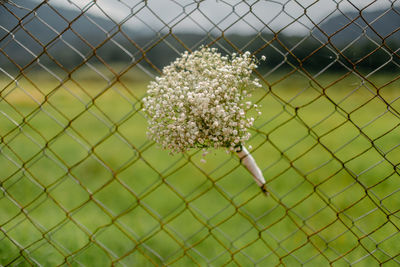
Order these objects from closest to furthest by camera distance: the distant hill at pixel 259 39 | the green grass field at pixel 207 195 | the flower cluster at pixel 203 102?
the flower cluster at pixel 203 102 < the distant hill at pixel 259 39 < the green grass field at pixel 207 195

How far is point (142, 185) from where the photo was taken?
415cm

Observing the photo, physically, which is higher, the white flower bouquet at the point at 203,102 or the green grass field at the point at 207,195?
the white flower bouquet at the point at 203,102

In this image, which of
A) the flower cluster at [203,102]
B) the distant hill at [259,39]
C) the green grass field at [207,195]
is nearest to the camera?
the flower cluster at [203,102]

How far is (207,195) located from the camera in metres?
3.59

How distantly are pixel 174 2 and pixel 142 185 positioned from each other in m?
3.13

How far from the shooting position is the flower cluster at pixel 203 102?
1.07 metres

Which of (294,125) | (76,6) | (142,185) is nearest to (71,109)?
(294,125)

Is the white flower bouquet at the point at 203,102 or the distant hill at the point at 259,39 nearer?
the white flower bouquet at the point at 203,102

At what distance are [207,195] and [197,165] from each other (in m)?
2.12

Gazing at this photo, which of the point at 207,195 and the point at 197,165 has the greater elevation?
the point at 197,165

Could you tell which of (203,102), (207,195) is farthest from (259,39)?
(207,195)

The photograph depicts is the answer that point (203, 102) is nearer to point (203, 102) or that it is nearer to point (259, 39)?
point (203, 102)

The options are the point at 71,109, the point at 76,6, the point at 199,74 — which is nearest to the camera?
the point at 199,74

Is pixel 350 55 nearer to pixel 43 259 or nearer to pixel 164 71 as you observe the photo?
pixel 164 71
